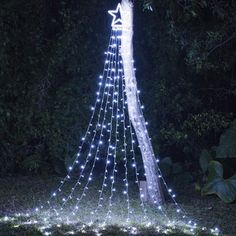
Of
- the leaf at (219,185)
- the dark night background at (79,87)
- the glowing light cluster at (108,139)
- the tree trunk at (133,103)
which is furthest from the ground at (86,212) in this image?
the dark night background at (79,87)

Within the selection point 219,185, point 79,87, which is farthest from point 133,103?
point 79,87

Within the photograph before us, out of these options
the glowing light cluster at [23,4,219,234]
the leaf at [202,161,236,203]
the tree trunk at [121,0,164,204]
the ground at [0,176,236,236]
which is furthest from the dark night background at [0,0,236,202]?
the tree trunk at [121,0,164,204]

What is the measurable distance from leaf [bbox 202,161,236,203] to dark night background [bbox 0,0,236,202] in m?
1.01

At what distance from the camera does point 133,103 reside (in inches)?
273

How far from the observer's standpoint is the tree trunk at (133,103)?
684 centimetres

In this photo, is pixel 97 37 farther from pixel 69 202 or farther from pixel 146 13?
pixel 69 202

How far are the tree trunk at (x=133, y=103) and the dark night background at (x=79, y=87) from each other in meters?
1.74

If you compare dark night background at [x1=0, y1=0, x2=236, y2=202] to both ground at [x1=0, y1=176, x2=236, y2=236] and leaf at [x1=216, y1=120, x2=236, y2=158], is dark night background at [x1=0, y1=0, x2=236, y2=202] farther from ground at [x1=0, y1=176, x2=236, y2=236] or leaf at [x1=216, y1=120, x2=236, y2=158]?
ground at [x1=0, y1=176, x2=236, y2=236]

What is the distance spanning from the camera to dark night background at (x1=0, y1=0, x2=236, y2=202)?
8859 mm

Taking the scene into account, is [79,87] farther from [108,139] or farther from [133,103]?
[133,103]

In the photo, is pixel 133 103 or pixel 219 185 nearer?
pixel 133 103

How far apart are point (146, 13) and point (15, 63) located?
101 inches

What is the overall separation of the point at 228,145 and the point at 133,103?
6.87ft

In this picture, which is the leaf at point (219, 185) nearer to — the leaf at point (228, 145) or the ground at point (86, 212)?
the ground at point (86, 212)
